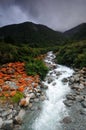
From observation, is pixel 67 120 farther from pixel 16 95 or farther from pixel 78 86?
pixel 78 86

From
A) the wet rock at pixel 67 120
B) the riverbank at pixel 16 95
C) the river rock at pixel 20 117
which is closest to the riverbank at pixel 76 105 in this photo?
the wet rock at pixel 67 120

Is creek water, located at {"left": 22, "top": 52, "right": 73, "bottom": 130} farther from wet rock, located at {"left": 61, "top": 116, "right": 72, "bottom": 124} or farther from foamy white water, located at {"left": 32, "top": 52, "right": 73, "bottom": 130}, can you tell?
wet rock, located at {"left": 61, "top": 116, "right": 72, "bottom": 124}

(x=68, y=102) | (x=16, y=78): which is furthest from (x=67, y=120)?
(x=16, y=78)

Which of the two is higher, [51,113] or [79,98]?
[79,98]

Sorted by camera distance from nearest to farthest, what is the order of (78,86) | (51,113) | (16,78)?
(51,113), (78,86), (16,78)

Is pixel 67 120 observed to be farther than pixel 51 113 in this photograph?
No

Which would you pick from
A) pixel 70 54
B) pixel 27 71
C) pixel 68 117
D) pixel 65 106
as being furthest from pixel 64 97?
pixel 70 54

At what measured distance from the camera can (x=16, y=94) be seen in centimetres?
1290

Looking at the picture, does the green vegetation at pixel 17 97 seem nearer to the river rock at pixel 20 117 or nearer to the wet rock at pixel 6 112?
the river rock at pixel 20 117

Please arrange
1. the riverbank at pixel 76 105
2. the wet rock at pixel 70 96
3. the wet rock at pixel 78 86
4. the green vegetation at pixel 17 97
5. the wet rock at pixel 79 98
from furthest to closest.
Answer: the wet rock at pixel 78 86
the wet rock at pixel 70 96
the wet rock at pixel 79 98
the green vegetation at pixel 17 97
the riverbank at pixel 76 105

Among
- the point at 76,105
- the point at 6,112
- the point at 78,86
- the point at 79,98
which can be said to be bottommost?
the point at 76,105

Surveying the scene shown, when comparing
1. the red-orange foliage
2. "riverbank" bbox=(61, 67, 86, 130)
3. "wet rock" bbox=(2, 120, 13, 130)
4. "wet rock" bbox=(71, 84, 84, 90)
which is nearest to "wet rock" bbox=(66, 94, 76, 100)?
"riverbank" bbox=(61, 67, 86, 130)

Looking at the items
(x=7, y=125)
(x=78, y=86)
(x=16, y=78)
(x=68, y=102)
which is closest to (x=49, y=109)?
(x=68, y=102)

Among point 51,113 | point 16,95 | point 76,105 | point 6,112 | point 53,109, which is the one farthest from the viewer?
point 16,95
